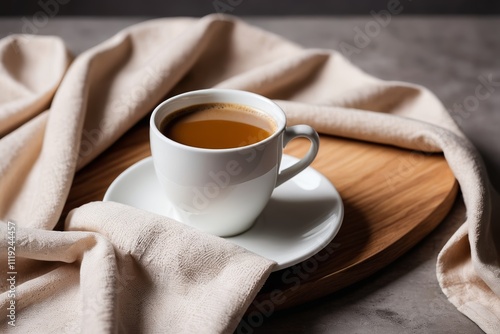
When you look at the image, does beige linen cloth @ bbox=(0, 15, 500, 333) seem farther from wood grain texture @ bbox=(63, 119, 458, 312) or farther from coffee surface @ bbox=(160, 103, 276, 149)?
coffee surface @ bbox=(160, 103, 276, 149)

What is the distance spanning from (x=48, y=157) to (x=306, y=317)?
1.71 feet

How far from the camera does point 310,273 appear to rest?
991 millimetres

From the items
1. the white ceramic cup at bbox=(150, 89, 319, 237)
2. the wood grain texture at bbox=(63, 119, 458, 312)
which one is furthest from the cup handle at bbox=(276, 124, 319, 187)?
the wood grain texture at bbox=(63, 119, 458, 312)

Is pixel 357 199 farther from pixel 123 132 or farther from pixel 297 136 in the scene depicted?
pixel 123 132

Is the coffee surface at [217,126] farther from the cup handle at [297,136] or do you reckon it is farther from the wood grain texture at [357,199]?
the wood grain texture at [357,199]

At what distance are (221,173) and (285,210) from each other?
19 centimetres

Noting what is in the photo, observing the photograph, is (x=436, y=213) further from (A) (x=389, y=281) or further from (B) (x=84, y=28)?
(B) (x=84, y=28)

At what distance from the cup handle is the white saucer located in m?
0.06

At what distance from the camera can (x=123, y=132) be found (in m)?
1.30

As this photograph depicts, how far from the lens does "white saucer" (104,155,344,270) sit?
0.99m

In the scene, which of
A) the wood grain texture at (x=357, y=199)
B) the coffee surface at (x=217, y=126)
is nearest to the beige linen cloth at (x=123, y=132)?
the wood grain texture at (x=357, y=199)

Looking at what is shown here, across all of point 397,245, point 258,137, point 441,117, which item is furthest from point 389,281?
point 441,117

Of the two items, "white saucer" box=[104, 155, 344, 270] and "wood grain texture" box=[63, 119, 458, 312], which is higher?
"white saucer" box=[104, 155, 344, 270]

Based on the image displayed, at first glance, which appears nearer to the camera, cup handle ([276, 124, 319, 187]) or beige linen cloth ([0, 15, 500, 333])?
beige linen cloth ([0, 15, 500, 333])
